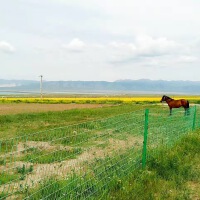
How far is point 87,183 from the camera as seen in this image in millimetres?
5793

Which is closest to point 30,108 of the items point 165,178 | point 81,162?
point 81,162

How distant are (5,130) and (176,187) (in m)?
10.8

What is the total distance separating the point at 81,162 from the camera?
6609mm

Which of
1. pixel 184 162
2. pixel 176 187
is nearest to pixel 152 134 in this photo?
pixel 184 162

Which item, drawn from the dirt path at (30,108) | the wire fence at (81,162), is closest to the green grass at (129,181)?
the wire fence at (81,162)

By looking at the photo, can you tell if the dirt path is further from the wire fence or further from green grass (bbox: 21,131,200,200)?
green grass (bbox: 21,131,200,200)

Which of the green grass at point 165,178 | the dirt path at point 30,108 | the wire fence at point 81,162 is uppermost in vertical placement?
the wire fence at point 81,162

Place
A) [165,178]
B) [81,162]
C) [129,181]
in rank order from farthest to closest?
[165,178]
[81,162]
[129,181]

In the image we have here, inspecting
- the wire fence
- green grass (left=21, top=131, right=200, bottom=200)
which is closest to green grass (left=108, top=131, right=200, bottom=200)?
green grass (left=21, top=131, right=200, bottom=200)

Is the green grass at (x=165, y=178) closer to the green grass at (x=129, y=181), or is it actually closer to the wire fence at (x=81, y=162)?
the green grass at (x=129, y=181)

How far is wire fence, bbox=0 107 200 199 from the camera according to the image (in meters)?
5.16

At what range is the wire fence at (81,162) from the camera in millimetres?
5164

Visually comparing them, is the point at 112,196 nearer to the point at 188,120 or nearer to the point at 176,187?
the point at 176,187

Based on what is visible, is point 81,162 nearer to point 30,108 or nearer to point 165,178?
point 165,178
